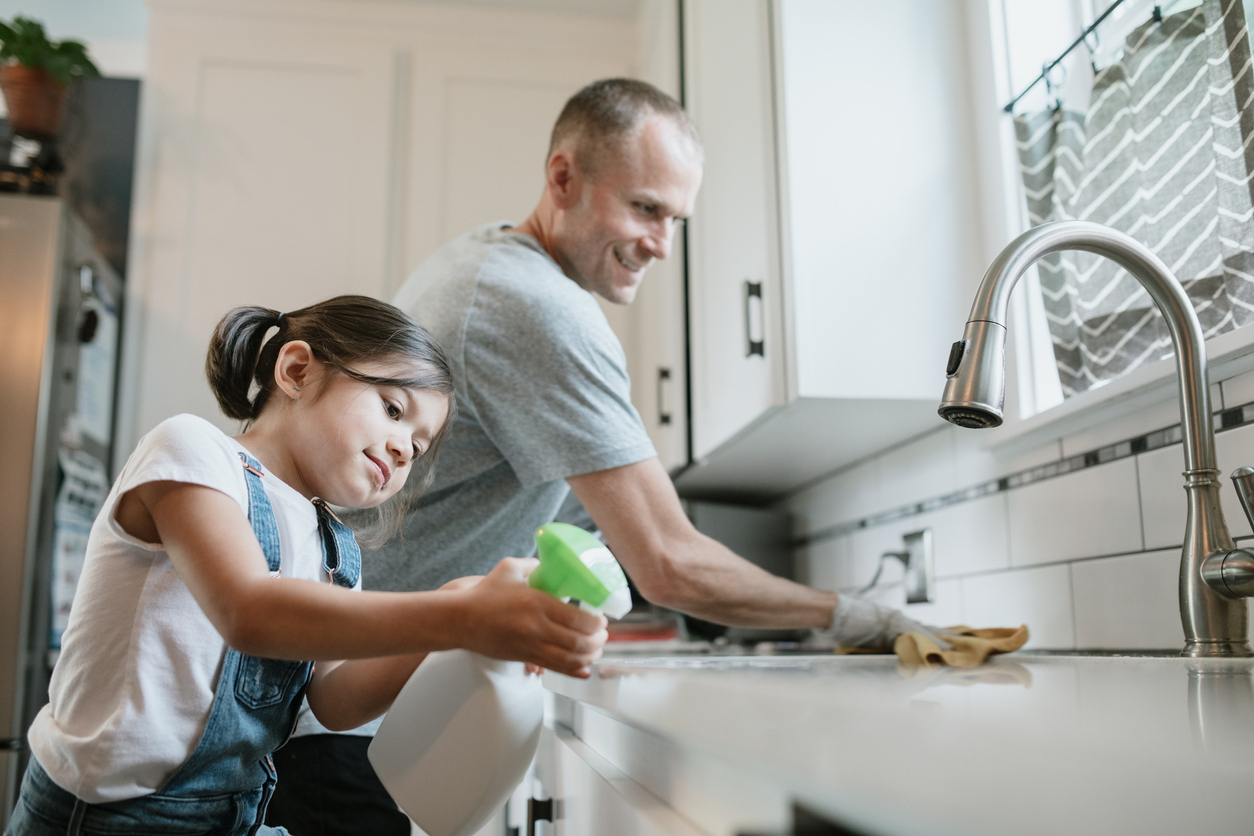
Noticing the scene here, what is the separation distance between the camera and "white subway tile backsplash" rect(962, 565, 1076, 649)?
46.9 inches

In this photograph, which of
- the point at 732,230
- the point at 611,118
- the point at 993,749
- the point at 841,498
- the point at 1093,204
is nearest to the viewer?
the point at 993,749

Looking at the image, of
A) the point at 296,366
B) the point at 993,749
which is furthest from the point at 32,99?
the point at 993,749

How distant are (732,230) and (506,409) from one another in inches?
29.6

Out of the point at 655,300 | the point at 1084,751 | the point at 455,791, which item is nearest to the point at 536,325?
the point at 455,791

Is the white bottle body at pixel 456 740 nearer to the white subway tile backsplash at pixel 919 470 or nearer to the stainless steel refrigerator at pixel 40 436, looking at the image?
the white subway tile backsplash at pixel 919 470

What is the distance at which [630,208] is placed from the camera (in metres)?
1.36

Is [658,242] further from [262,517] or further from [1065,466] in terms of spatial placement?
[262,517]

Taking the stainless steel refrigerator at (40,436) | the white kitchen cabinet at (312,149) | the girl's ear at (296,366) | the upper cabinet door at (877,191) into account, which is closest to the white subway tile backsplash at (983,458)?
the upper cabinet door at (877,191)

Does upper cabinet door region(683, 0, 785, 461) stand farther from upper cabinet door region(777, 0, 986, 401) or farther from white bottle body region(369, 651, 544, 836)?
white bottle body region(369, 651, 544, 836)

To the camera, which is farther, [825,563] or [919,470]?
[825,563]

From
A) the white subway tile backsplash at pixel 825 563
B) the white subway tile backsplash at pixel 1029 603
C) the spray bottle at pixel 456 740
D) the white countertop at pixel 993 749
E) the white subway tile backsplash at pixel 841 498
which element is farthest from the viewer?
the white subway tile backsplash at pixel 825 563

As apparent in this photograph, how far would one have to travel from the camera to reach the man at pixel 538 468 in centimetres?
109

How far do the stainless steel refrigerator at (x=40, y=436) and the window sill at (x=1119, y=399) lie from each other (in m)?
1.85

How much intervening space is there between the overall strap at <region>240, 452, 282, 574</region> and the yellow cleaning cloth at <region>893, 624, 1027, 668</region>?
23.6 inches
